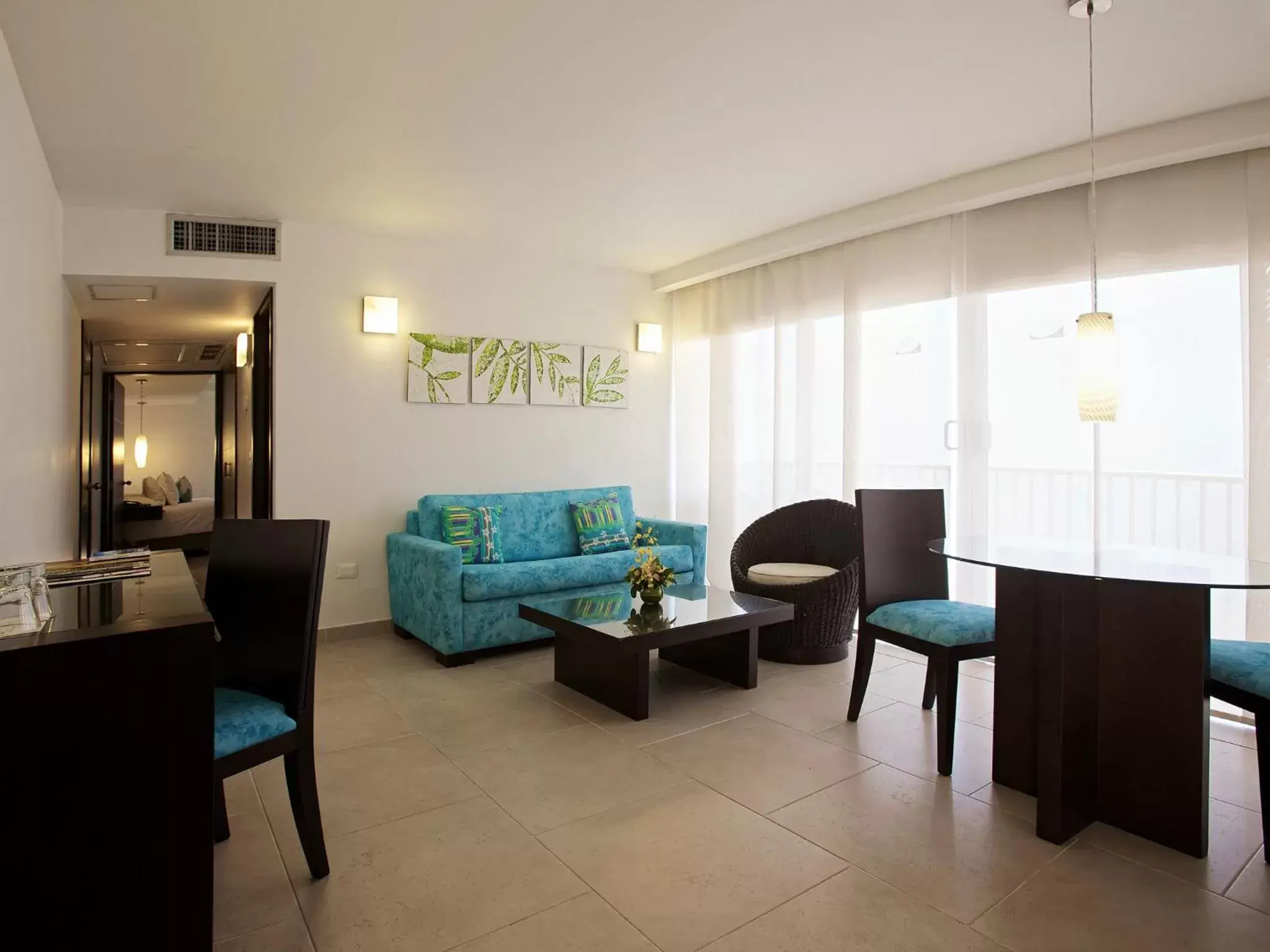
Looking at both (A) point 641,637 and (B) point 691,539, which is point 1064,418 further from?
(A) point 641,637

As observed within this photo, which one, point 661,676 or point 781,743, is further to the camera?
point 661,676

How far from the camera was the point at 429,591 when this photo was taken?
4.20 metres

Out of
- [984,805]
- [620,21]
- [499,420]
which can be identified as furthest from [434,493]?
[984,805]

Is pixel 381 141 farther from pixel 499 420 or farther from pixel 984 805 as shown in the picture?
pixel 984 805

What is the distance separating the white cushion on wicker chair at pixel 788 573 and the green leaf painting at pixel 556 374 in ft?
6.47

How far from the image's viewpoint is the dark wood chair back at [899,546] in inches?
122

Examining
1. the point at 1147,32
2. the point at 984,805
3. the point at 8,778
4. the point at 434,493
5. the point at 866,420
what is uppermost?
the point at 1147,32

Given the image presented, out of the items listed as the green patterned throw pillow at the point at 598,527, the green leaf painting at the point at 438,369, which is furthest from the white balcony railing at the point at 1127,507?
the green leaf painting at the point at 438,369

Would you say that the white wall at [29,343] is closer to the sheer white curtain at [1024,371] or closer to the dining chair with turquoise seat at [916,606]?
the dining chair with turquoise seat at [916,606]

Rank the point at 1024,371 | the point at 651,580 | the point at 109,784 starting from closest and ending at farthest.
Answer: the point at 109,784
the point at 651,580
the point at 1024,371

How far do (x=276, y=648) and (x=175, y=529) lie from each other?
338 inches

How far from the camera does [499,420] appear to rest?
5309mm

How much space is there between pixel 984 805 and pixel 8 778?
257 cm

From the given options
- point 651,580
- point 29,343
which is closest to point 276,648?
point 651,580
